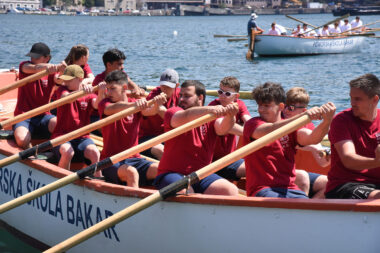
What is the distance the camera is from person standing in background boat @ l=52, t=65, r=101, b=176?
6461 mm

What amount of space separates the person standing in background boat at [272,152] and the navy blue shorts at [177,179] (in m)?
0.42

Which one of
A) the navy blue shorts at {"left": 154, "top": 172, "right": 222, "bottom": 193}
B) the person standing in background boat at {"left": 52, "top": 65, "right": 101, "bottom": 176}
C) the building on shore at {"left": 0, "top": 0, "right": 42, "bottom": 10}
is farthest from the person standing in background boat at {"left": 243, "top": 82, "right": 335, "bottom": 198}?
the building on shore at {"left": 0, "top": 0, "right": 42, "bottom": 10}

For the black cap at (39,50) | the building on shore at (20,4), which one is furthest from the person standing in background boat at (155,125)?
the building on shore at (20,4)

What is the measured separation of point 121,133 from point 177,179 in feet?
3.70

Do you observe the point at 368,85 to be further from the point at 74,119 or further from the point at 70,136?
the point at 74,119

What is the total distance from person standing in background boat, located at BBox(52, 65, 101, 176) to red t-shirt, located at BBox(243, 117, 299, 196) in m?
2.00

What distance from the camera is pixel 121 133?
20.0 ft

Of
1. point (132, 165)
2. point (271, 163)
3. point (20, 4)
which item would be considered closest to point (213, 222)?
point (271, 163)

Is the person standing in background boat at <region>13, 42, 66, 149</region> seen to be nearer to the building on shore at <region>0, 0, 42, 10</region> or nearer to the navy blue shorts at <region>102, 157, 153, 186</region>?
the navy blue shorts at <region>102, 157, 153, 186</region>

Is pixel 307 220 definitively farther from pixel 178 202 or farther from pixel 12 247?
pixel 12 247

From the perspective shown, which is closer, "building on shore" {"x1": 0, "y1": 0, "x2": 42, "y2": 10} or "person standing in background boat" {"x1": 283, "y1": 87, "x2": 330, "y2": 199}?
"person standing in background boat" {"x1": 283, "y1": 87, "x2": 330, "y2": 199}

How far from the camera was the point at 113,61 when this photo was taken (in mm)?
7371

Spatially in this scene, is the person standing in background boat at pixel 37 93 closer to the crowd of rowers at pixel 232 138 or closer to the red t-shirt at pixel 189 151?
the crowd of rowers at pixel 232 138

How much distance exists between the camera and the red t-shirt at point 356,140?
4.79m
